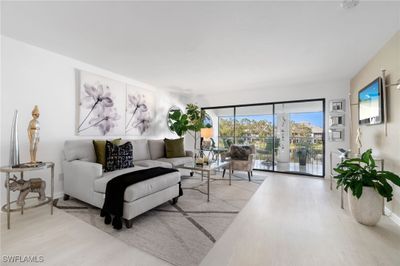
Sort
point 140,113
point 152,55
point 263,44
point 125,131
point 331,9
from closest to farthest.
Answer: point 331,9, point 263,44, point 152,55, point 125,131, point 140,113

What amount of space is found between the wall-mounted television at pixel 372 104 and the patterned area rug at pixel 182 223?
2273 millimetres

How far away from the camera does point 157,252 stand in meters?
1.64

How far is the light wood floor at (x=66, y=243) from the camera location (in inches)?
60.5

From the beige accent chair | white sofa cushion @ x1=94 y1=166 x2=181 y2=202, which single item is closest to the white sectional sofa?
white sofa cushion @ x1=94 y1=166 x2=181 y2=202

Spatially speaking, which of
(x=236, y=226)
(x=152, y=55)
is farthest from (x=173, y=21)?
(x=236, y=226)

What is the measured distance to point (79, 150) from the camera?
9.42 feet

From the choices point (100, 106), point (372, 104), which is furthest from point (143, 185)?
point (372, 104)

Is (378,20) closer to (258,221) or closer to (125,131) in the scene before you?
(258,221)

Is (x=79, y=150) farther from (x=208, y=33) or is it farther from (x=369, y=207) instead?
(x=369, y=207)

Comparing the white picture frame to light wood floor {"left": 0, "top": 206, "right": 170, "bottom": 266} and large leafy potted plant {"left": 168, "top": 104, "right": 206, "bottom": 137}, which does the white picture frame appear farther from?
light wood floor {"left": 0, "top": 206, "right": 170, "bottom": 266}

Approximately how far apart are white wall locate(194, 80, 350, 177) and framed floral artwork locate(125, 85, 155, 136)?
205 cm

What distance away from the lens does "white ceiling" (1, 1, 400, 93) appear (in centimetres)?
185

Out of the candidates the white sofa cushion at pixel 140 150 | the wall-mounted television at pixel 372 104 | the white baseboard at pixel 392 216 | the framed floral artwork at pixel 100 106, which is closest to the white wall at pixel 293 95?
the wall-mounted television at pixel 372 104

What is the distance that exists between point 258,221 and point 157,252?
1279mm
